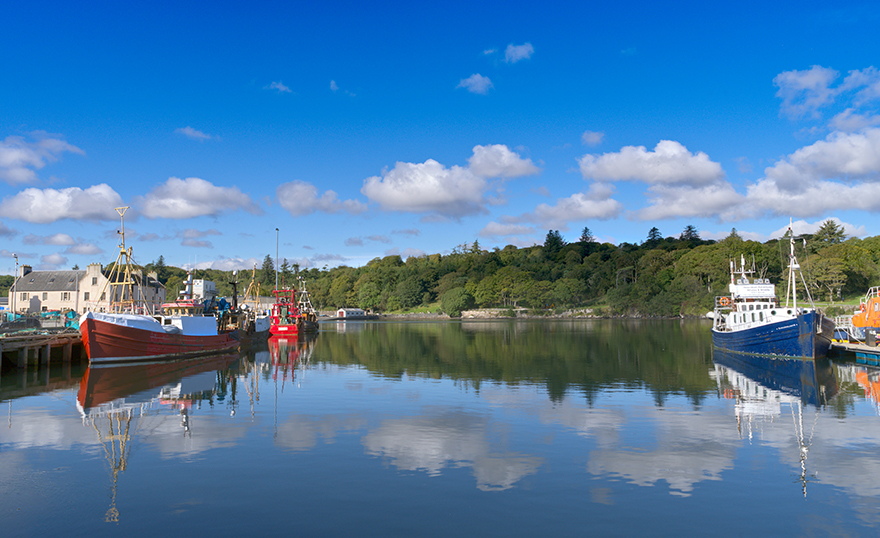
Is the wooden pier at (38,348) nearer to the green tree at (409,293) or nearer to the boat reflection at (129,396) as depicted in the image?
the boat reflection at (129,396)

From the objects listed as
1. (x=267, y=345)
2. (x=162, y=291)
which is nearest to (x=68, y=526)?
(x=267, y=345)

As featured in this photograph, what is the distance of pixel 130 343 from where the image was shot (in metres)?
38.3

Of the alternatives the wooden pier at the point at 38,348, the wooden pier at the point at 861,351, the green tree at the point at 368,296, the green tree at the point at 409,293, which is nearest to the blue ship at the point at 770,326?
the wooden pier at the point at 861,351

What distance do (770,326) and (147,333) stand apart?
140 ft

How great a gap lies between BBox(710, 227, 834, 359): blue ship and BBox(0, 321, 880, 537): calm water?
6.59m

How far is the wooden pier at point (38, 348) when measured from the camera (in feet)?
111

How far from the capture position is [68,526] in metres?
10.7

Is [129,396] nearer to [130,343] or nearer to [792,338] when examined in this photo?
[130,343]

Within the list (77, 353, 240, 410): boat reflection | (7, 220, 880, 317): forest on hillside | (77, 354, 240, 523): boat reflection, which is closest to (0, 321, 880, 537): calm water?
(77, 354, 240, 523): boat reflection

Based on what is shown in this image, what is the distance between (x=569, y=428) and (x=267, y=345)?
52092 millimetres

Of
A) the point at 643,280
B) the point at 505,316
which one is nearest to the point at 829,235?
the point at 643,280

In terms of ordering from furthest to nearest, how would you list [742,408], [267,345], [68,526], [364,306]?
[364,306], [267,345], [742,408], [68,526]

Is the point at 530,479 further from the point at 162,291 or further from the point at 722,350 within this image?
the point at 162,291

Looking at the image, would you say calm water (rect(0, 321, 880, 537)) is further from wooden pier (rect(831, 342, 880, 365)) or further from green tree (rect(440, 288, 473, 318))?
green tree (rect(440, 288, 473, 318))
